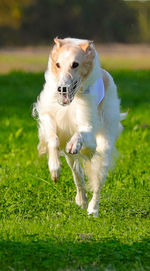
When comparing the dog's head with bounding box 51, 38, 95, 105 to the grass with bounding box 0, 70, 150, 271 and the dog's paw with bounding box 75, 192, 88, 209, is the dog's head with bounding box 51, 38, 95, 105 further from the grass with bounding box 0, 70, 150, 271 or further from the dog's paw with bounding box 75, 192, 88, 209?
the dog's paw with bounding box 75, 192, 88, 209

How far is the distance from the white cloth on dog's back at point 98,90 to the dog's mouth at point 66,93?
49 cm

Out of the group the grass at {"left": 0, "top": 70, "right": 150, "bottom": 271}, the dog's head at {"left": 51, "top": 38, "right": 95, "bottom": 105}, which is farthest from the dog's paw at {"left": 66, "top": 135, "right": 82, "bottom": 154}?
the grass at {"left": 0, "top": 70, "right": 150, "bottom": 271}

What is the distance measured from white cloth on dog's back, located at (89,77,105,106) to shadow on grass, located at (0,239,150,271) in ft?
5.28

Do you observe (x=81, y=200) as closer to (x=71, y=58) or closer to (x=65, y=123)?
(x=65, y=123)

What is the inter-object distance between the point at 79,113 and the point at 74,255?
1.71 metres

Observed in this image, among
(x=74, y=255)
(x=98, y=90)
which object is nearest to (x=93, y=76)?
(x=98, y=90)

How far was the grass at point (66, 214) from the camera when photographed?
4609 mm

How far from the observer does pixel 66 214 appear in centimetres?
604

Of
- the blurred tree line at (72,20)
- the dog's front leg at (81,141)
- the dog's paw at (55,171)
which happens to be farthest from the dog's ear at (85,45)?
the blurred tree line at (72,20)

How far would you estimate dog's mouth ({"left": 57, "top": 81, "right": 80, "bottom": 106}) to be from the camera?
5.35 metres

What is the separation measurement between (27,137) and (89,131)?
4.15 meters

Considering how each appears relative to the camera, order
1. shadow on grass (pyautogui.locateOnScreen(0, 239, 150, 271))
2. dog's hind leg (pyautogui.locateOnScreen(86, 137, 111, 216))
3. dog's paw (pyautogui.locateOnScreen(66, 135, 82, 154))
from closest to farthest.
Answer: shadow on grass (pyautogui.locateOnScreen(0, 239, 150, 271)) < dog's paw (pyautogui.locateOnScreen(66, 135, 82, 154)) < dog's hind leg (pyautogui.locateOnScreen(86, 137, 111, 216))

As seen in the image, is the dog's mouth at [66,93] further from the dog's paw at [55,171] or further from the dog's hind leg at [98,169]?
the dog's hind leg at [98,169]

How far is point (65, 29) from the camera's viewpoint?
4009 cm
